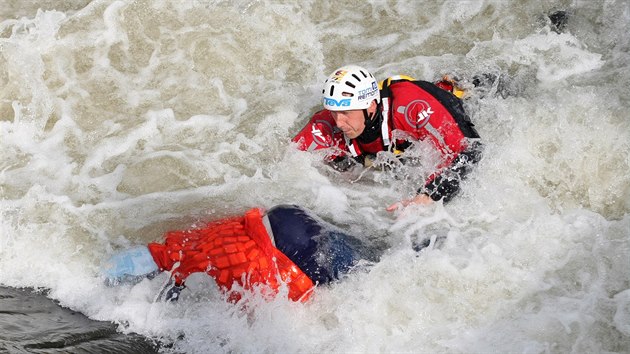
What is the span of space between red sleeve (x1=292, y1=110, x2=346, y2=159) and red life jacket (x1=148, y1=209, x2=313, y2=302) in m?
1.56

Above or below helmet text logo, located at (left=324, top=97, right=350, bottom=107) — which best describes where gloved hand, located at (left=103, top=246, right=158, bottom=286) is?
below

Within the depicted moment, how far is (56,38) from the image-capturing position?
7809mm

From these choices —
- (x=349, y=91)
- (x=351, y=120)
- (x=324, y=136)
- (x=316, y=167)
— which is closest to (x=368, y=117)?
(x=351, y=120)

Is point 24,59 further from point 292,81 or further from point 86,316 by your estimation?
point 86,316

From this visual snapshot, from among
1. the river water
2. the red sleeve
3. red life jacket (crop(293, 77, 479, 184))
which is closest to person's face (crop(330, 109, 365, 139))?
red life jacket (crop(293, 77, 479, 184))

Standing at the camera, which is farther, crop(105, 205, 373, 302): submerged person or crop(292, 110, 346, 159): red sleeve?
crop(292, 110, 346, 159): red sleeve

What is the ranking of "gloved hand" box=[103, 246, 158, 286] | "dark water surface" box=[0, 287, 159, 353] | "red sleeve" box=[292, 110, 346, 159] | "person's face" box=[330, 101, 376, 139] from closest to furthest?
1. "dark water surface" box=[0, 287, 159, 353]
2. "gloved hand" box=[103, 246, 158, 286]
3. "person's face" box=[330, 101, 376, 139]
4. "red sleeve" box=[292, 110, 346, 159]

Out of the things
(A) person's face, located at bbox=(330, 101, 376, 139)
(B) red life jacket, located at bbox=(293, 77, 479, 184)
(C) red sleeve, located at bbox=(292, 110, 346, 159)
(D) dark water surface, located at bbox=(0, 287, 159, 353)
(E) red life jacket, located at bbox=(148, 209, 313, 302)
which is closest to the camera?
(D) dark water surface, located at bbox=(0, 287, 159, 353)

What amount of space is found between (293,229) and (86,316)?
158 centimetres

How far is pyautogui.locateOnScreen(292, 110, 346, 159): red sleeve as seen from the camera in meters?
6.32

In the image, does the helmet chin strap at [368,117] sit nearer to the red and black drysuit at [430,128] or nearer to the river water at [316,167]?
the red and black drysuit at [430,128]

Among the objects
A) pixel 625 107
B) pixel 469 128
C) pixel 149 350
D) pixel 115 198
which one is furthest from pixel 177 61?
pixel 625 107

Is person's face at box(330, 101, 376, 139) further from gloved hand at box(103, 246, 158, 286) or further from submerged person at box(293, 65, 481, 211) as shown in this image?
gloved hand at box(103, 246, 158, 286)

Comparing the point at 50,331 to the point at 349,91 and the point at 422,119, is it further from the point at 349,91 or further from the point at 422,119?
the point at 422,119
